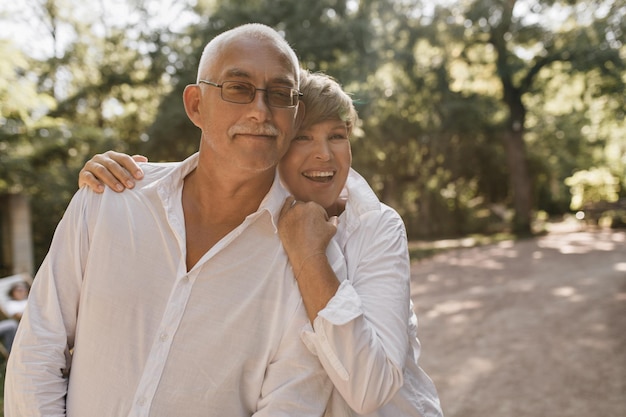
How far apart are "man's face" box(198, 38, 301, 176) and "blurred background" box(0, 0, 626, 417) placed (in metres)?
3.96

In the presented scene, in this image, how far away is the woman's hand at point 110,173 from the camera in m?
2.15

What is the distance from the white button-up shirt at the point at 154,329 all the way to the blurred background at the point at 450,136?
370 centimetres

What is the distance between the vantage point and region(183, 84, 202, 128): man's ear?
2.24 meters

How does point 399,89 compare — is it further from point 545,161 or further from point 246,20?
point 545,161

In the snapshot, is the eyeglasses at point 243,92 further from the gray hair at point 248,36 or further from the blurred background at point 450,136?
the blurred background at point 450,136

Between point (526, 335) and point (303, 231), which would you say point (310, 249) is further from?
point (526, 335)

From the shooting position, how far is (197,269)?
2004 mm

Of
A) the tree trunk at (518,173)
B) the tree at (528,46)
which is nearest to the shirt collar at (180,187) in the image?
the tree at (528,46)

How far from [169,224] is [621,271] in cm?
1225

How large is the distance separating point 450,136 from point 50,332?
23458 millimetres

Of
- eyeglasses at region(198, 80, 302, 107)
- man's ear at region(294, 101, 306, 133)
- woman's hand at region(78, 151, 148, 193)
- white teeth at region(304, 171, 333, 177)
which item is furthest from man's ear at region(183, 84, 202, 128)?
white teeth at region(304, 171, 333, 177)

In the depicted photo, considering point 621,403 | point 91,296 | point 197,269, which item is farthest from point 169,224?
point 621,403

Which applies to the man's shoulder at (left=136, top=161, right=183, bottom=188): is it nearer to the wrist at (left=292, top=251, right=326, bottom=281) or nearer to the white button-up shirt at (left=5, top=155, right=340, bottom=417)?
the white button-up shirt at (left=5, top=155, right=340, bottom=417)

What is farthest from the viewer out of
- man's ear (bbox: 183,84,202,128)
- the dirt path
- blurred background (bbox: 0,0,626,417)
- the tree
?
the tree
